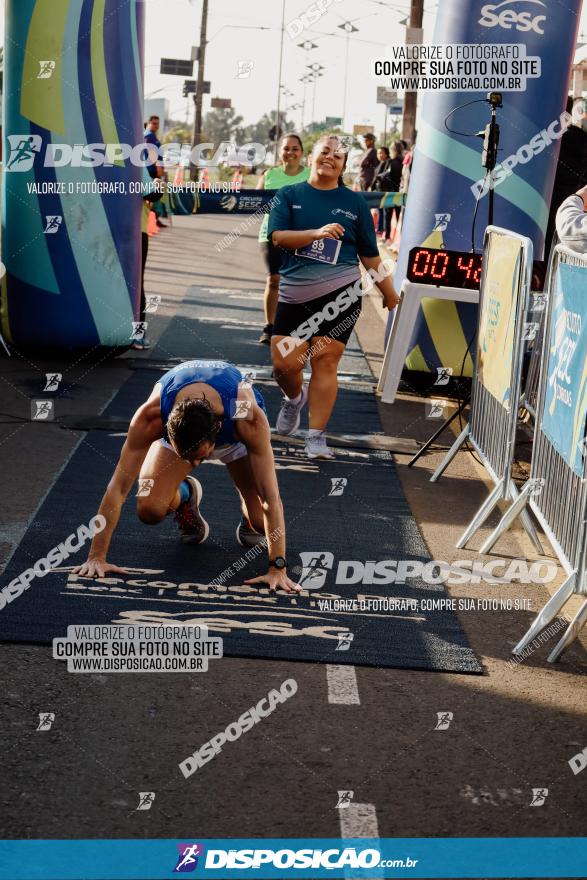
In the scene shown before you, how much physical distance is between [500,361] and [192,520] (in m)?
1.85

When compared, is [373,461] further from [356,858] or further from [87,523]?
[356,858]

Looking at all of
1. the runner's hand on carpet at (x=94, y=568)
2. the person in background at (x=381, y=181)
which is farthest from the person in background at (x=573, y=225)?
the person in background at (x=381, y=181)

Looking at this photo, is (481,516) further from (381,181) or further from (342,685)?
(381,181)

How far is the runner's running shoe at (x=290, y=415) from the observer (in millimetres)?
9461

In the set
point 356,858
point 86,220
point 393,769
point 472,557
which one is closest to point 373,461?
point 472,557

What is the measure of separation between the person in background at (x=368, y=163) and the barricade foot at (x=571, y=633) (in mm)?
27878

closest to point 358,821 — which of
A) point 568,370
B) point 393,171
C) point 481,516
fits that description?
point 568,370

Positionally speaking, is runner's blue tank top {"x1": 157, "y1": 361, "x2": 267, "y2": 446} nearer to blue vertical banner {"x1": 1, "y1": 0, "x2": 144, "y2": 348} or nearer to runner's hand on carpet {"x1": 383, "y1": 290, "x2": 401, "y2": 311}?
runner's hand on carpet {"x1": 383, "y1": 290, "x2": 401, "y2": 311}

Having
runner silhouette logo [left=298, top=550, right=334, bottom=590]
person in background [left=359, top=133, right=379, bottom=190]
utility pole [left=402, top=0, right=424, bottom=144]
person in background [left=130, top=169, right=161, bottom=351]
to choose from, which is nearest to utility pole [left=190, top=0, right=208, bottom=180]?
utility pole [left=402, top=0, right=424, bottom=144]

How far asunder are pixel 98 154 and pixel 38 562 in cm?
624

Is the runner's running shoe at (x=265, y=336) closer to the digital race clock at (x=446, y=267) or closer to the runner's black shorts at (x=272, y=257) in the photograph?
the runner's black shorts at (x=272, y=257)

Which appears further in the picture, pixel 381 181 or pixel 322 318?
pixel 381 181

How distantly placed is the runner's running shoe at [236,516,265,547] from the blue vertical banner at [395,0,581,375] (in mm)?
5043

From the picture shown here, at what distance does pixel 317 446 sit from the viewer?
9031 mm
